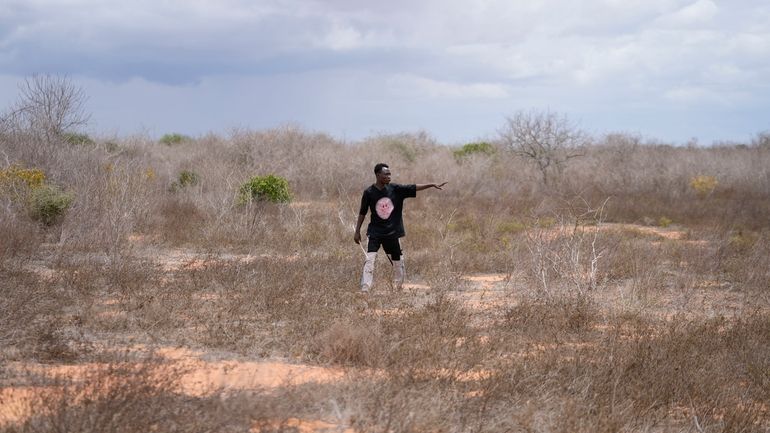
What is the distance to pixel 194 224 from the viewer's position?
49.7 ft

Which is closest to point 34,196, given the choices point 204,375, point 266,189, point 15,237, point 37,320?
point 15,237

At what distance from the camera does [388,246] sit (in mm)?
9156

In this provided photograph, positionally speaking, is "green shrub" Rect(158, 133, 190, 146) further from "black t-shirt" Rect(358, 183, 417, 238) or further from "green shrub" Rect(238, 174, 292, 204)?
"black t-shirt" Rect(358, 183, 417, 238)

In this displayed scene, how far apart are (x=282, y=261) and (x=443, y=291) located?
3.39 meters

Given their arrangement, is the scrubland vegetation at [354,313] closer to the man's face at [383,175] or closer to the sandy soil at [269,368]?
the sandy soil at [269,368]

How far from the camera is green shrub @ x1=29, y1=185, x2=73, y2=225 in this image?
13.1 meters

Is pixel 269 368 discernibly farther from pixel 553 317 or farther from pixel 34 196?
pixel 34 196

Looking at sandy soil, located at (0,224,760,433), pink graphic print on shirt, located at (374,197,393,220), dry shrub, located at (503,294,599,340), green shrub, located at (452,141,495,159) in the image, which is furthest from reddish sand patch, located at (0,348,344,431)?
green shrub, located at (452,141,495,159)

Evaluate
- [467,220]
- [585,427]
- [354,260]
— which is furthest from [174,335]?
[467,220]

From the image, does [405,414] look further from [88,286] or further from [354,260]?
[354,260]

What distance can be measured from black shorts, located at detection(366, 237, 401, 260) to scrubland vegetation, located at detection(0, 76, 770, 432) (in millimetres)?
493

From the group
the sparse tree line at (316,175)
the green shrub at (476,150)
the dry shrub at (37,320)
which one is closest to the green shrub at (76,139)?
the sparse tree line at (316,175)

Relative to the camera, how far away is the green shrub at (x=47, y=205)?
1313cm

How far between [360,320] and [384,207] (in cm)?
216
